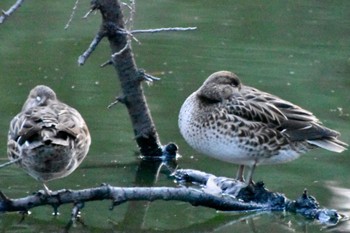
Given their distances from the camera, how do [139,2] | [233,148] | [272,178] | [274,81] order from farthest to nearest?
1. [139,2]
2. [274,81]
3. [272,178]
4. [233,148]

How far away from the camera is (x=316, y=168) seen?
10.7 meters

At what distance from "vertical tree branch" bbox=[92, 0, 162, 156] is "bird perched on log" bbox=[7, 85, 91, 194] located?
134cm

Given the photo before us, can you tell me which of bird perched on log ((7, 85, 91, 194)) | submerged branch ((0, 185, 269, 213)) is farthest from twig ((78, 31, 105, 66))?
submerged branch ((0, 185, 269, 213))

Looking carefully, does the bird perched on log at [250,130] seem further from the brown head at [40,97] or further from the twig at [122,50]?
the brown head at [40,97]

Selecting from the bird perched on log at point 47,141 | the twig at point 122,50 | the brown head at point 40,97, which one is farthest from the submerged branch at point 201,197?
the twig at point 122,50

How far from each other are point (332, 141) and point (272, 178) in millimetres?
841

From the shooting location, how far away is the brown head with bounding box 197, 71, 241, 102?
33.4ft

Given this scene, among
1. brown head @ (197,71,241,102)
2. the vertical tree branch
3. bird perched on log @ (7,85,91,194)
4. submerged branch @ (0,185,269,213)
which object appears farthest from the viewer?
the vertical tree branch

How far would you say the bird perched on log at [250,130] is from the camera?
981 centimetres

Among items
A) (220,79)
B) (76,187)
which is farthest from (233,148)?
(76,187)

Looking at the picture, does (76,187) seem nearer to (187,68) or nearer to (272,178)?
(272,178)

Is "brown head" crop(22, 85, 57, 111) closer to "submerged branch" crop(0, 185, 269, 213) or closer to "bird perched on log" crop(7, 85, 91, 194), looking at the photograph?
"bird perched on log" crop(7, 85, 91, 194)

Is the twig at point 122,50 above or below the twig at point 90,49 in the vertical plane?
below

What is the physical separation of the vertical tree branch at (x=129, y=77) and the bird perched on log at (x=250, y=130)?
757 mm
